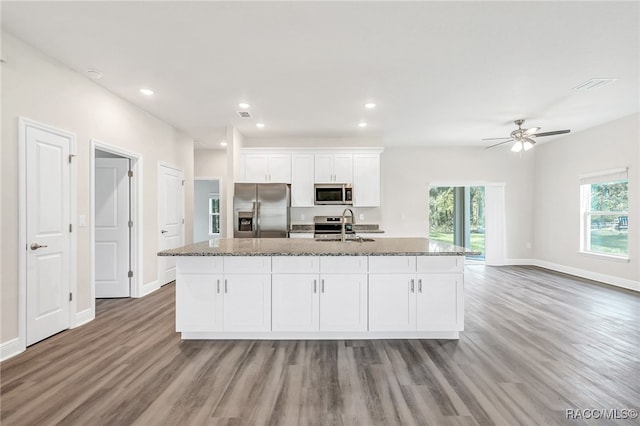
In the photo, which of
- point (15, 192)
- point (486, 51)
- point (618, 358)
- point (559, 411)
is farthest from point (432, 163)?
point (15, 192)

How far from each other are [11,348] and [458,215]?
962cm

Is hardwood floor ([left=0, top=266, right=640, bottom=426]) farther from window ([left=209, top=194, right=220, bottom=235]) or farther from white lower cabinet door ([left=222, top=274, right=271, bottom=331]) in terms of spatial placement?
window ([left=209, top=194, right=220, bottom=235])

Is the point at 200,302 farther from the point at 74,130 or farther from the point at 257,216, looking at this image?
the point at 257,216

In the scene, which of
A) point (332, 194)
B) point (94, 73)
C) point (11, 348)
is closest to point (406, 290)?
point (332, 194)

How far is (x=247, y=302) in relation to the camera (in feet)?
9.67

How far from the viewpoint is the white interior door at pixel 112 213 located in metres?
4.44

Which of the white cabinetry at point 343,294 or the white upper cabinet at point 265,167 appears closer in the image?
the white cabinetry at point 343,294

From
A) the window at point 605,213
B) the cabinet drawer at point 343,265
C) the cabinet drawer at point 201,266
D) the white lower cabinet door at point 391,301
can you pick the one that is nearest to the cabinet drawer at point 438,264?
the white lower cabinet door at point 391,301

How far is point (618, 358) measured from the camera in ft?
8.59

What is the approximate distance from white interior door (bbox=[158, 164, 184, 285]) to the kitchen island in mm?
2313

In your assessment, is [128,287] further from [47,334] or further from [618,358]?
[618,358]

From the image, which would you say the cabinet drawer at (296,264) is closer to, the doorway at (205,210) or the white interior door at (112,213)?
the white interior door at (112,213)

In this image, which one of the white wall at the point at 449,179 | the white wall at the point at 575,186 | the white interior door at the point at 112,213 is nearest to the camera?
the white interior door at the point at 112,213

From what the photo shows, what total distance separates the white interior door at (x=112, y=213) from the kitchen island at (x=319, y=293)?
7.13 ft
